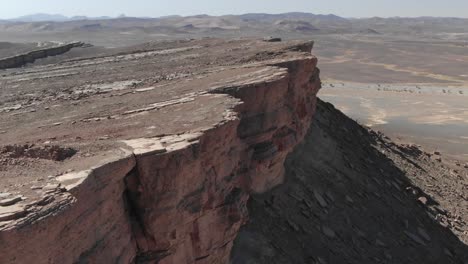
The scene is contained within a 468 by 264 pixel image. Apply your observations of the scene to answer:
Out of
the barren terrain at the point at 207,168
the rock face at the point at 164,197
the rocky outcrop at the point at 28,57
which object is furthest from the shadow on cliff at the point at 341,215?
the rocky outcrop at the point at 28,57

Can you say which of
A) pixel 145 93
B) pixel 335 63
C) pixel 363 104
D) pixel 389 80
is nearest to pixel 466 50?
pixel 335 63

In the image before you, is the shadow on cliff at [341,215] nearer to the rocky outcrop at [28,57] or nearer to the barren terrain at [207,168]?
the barren terrain at [207,168]

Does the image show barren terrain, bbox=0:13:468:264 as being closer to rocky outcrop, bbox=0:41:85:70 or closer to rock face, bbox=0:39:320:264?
rock face, bbox=0:39:320:264

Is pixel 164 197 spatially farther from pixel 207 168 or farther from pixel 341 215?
pixel 341 215

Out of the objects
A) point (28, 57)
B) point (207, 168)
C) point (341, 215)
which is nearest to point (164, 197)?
point (207, 168)

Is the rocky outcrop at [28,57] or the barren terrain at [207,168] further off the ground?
the rocky outcrop at [28,57]

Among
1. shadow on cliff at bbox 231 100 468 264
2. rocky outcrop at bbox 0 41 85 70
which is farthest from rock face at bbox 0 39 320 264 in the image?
rocky outcrop at bbox 0 41 85 70
